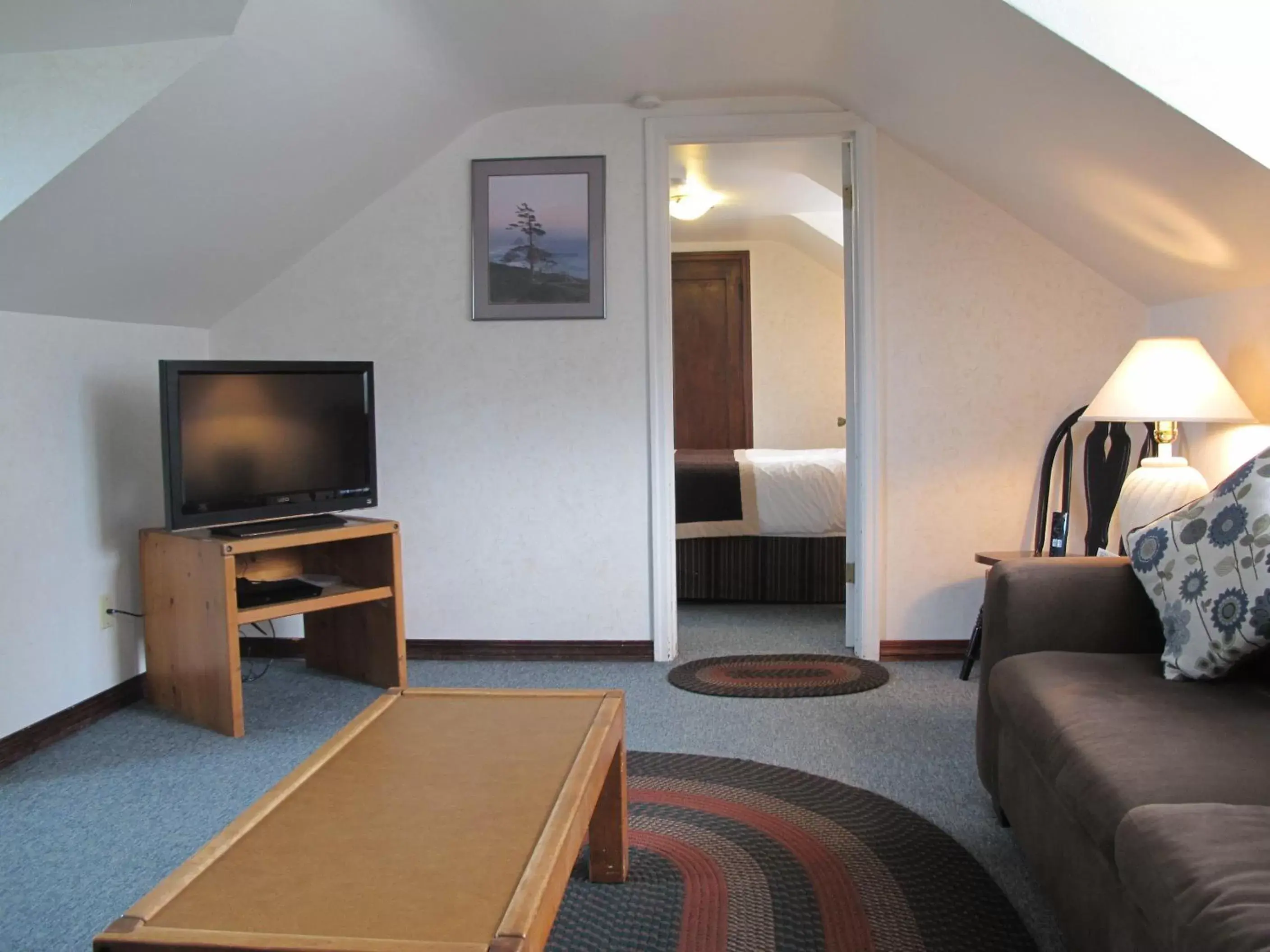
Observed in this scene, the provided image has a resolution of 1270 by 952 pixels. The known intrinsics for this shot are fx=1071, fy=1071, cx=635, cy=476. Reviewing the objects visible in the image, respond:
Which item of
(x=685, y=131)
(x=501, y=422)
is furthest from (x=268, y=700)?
(x=685, y=131)

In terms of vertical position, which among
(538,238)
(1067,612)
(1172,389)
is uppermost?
(538,238)

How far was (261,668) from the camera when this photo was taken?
13.6 feet

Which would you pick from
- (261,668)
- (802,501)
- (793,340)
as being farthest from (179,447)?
(793,340)

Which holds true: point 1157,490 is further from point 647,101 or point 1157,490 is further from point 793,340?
point 793,340

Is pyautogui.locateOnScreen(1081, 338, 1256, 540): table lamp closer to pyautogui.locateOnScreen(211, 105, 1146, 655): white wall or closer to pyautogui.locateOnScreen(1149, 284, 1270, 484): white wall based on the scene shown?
pyautogui.locateOnScreen(1149, 284, 1270, 484): white wall

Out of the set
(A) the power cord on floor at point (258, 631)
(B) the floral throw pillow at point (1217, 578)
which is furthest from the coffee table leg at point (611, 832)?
(A) the power cord on floor at point (258, 631)

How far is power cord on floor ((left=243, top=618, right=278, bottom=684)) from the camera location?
401cm

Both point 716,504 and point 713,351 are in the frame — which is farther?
point 713,351

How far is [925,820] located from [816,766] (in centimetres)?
45

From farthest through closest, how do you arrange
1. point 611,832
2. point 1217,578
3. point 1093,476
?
point 1093,476 < point 611,832 < point 1217,578

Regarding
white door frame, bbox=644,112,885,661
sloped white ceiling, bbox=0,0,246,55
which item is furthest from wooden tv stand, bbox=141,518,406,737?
sloped white ceiling, bbox=0,0,246,55

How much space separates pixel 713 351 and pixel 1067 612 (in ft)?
17.8

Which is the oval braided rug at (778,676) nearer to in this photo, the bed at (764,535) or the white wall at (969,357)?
the white wall at (969,357)

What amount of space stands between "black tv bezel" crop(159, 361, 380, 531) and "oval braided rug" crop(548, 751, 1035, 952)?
1602mm
